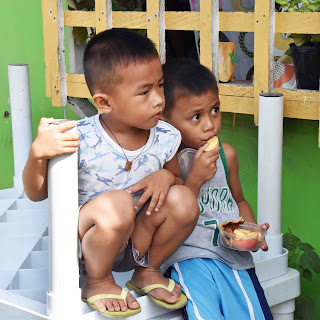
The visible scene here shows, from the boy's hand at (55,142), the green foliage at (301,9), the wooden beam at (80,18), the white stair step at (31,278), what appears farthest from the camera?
the wooden beam at (80,18)

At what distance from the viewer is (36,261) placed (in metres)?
2.74

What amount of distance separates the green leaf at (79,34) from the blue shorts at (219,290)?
62.3 inches

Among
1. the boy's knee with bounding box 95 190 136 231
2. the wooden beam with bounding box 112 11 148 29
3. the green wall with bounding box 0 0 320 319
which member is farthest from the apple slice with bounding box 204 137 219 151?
the wooden beam with bounding box 112 11 148 29

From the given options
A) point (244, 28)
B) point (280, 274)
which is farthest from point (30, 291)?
point (244, 28)

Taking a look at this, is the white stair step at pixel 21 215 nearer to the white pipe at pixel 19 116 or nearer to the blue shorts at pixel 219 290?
the white pipe at pixel 19 116

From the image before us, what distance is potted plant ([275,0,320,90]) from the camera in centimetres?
297

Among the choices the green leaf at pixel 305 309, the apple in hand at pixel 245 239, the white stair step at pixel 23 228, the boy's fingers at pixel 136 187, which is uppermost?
the boy's fingers at pixel 136 187

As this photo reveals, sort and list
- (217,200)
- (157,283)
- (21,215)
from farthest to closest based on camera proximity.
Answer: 1. (21,215)
2. (217,200)
3. (157,283)

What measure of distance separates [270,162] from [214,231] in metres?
0.49

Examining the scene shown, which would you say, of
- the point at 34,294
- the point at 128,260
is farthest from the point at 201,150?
the point at 34,294

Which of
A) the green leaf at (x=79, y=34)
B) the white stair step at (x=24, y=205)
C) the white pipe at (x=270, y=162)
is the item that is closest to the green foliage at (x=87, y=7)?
the green leaf at (x=79, y=34)

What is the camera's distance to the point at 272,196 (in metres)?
2.83

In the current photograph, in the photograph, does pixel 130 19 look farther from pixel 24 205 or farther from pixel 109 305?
pixel 109 305

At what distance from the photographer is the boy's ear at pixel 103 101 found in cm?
228
